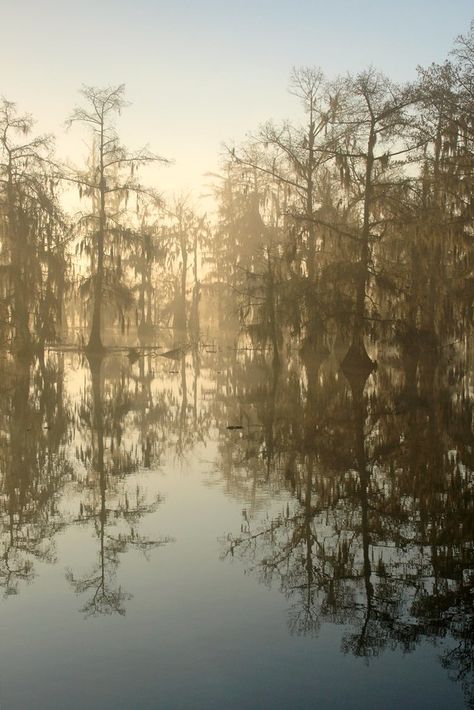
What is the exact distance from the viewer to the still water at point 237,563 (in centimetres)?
388

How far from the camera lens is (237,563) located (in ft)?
18.7

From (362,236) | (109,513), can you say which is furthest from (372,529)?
(362,236)

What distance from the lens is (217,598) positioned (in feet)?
16.3

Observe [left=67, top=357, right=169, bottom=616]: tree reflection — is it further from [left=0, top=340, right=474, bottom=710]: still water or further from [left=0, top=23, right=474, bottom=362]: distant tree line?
[left=0, top=23, right=474, bottom=362]: distant tree line

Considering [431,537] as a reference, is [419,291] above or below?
above

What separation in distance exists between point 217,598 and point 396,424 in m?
7.63

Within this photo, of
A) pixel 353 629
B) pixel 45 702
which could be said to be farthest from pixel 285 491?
pixel 45 702

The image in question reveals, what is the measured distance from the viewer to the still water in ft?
12.7

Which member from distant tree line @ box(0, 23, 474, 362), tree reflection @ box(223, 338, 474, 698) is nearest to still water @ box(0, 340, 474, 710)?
tree reflection @ box(223, 338, 474, 698)

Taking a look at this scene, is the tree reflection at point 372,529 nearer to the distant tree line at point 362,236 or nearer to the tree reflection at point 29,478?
the tree reflection at point 29,478

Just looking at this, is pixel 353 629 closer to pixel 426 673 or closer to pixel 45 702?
pixel 426 673

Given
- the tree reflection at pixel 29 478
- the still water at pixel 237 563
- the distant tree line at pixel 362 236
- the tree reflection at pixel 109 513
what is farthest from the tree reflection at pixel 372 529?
the distant tree line at pixel 362 236

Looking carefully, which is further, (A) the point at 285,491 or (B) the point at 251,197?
(B) the point at 251,197

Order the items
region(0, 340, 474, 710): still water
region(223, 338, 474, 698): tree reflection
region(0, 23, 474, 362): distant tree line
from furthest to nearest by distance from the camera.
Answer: region(0, 23, 474, 362): distant tree line < region(223, 338, 474, 698): tree reflection < region(0, 340, 474, 710): still water
